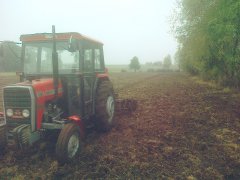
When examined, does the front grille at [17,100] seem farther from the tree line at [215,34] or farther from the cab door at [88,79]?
the tree line at [215,34]

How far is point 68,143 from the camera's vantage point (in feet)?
16.4

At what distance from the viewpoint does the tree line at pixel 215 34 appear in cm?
1471

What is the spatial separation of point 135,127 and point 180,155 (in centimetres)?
250

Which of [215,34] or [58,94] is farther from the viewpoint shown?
[215,34]

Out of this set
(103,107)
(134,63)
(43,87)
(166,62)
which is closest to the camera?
(43,87)

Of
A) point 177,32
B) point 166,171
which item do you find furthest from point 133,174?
point 177,32

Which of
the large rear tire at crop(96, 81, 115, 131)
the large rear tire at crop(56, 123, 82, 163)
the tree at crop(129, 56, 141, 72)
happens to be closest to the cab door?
the large rear tire at crop(96, 81, 115, 131)

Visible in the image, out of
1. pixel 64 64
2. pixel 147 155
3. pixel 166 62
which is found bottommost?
pixel 147 155

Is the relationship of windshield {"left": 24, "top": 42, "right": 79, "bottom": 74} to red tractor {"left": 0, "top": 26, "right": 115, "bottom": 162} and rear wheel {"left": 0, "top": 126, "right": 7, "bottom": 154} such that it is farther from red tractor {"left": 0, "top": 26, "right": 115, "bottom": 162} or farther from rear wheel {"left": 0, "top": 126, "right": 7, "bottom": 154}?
rear wheel {"left": 0, "top": 126, "right": 7, "bottom": 154}

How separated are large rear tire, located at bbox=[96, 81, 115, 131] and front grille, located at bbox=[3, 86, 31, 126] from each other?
2.05 meters

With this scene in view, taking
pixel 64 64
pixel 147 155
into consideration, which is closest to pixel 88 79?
pixel 64 64

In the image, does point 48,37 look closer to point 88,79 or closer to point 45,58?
point 45,58

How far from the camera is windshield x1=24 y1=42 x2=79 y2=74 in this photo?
593 cm

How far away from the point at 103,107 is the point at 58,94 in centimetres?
145
